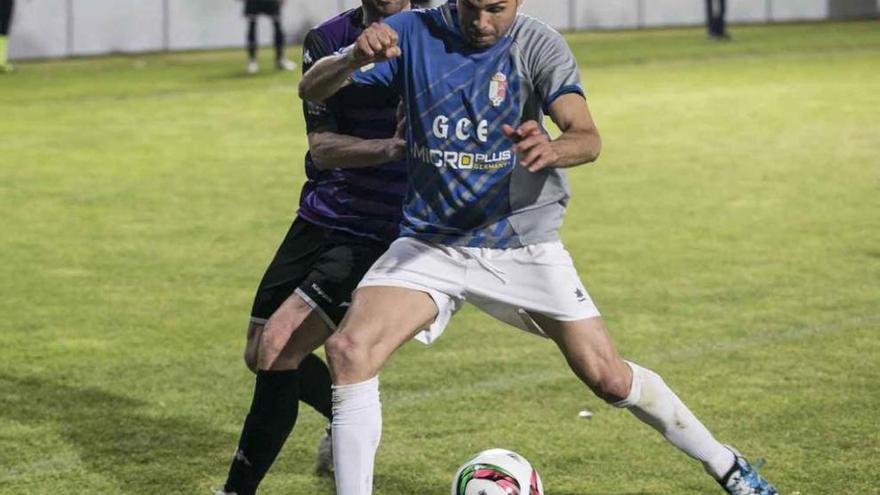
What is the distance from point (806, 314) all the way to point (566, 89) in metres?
4.58

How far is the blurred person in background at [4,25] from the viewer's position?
85.2ft

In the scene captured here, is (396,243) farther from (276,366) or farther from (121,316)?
(121,316)

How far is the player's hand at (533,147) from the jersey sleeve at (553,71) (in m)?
0.37

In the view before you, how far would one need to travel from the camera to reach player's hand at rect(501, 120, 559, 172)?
17.7 ft

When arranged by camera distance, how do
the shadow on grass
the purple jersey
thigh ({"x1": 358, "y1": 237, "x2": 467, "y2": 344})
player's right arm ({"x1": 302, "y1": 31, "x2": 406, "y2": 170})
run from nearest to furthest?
thigh ({"x1": 358, "y1": 237, "x2": 467, "y2": 344})
player's right arm ({"x1": 302, "y1": 31, "x2": 406, "y2": 170})
the purple jersey
the shadow on grass

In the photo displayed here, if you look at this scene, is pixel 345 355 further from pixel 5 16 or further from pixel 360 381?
pixel 5 16

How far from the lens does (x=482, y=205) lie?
5.96 metres

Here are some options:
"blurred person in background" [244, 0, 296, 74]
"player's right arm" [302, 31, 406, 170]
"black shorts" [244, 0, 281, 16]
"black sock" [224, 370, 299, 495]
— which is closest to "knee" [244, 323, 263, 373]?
"black sock" [224, 370, 299, 495]

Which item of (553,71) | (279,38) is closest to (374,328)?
(553,71)

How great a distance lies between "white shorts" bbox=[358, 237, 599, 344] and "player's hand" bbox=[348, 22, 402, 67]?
0.72 metres

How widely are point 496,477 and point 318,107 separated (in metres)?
1.57

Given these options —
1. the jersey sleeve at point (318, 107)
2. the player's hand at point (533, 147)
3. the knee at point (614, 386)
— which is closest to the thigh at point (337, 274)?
the jersey sleeve at point (318, 107)

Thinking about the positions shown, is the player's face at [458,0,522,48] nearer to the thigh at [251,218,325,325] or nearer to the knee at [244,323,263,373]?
the thigh at [251,218,325,325]

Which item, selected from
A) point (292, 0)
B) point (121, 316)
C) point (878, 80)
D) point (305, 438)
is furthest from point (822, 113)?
point (292, 0)
